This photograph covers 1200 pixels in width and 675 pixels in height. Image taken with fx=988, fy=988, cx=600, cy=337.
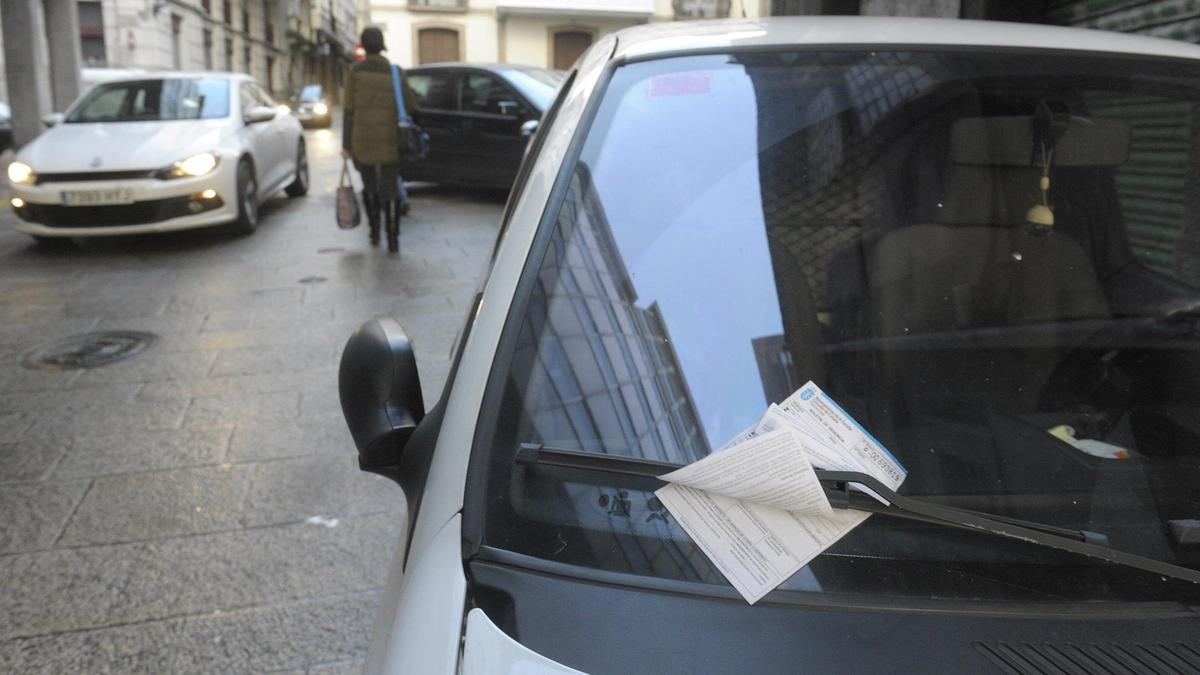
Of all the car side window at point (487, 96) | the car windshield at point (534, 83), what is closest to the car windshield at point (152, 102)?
the car side window at point (487, 96)

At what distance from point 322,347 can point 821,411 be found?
4705 millimetres

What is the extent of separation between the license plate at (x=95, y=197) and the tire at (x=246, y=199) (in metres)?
1.09

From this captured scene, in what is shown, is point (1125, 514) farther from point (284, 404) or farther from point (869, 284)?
point (284, 404)

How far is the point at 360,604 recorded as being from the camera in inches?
114

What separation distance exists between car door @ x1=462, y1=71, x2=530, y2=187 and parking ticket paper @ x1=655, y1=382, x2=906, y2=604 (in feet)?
31.5

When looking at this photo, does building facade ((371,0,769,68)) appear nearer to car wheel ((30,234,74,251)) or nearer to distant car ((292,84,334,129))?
distant car ((292,84,334,129))

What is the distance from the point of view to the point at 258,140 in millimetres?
9672

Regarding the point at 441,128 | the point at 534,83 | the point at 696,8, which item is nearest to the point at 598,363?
the point at 534,83

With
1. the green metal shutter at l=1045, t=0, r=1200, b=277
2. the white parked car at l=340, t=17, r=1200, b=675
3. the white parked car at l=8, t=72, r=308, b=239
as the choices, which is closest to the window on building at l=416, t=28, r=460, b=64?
the white parked car at l=8, t=72, r=308, b=239

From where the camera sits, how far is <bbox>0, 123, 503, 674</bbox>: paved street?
2.77 m

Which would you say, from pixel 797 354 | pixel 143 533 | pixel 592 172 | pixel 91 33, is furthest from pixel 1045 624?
pixel 91 33

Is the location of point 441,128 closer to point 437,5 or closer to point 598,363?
point 598,363

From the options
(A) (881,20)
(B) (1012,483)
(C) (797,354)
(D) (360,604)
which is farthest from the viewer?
(D) (360,604)

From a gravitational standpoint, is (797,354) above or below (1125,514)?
above
